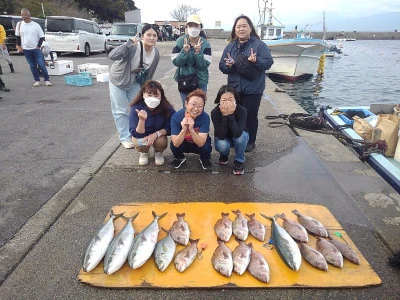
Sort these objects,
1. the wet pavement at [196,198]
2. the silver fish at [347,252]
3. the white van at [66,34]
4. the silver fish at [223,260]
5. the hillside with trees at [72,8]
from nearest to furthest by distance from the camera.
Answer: the wet pavement at [196,198] → the silver fish at [223,260] → the silver fish at [347,252] → the white van at [66,34] → the hillside with trees at [72,8]

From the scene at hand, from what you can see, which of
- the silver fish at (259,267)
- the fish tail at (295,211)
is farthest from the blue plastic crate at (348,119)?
the silver fish at (259,267)

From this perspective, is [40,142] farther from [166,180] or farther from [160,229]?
[160,229]

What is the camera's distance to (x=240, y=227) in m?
2.88

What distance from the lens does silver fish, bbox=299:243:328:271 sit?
2.43 m

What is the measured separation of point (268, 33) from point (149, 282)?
2213cm

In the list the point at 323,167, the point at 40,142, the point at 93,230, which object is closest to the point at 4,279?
the point at 93,230

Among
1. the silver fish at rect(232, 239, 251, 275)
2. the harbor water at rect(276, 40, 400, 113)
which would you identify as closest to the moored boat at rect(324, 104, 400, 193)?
the silver fish at rect(232, 239, 251, 275)

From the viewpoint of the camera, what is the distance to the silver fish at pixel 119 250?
7.73 ft

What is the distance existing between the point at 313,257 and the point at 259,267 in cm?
49

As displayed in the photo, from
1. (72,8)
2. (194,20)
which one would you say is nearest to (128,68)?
(194,20)

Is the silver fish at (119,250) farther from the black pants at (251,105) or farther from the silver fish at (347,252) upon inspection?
the black pants at (251,105)

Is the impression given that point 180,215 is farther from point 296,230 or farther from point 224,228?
point 296,230

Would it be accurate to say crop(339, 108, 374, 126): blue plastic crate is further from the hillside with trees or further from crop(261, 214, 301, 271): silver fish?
the hillside with trees

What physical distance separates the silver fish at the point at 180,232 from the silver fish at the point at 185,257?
101 mm
